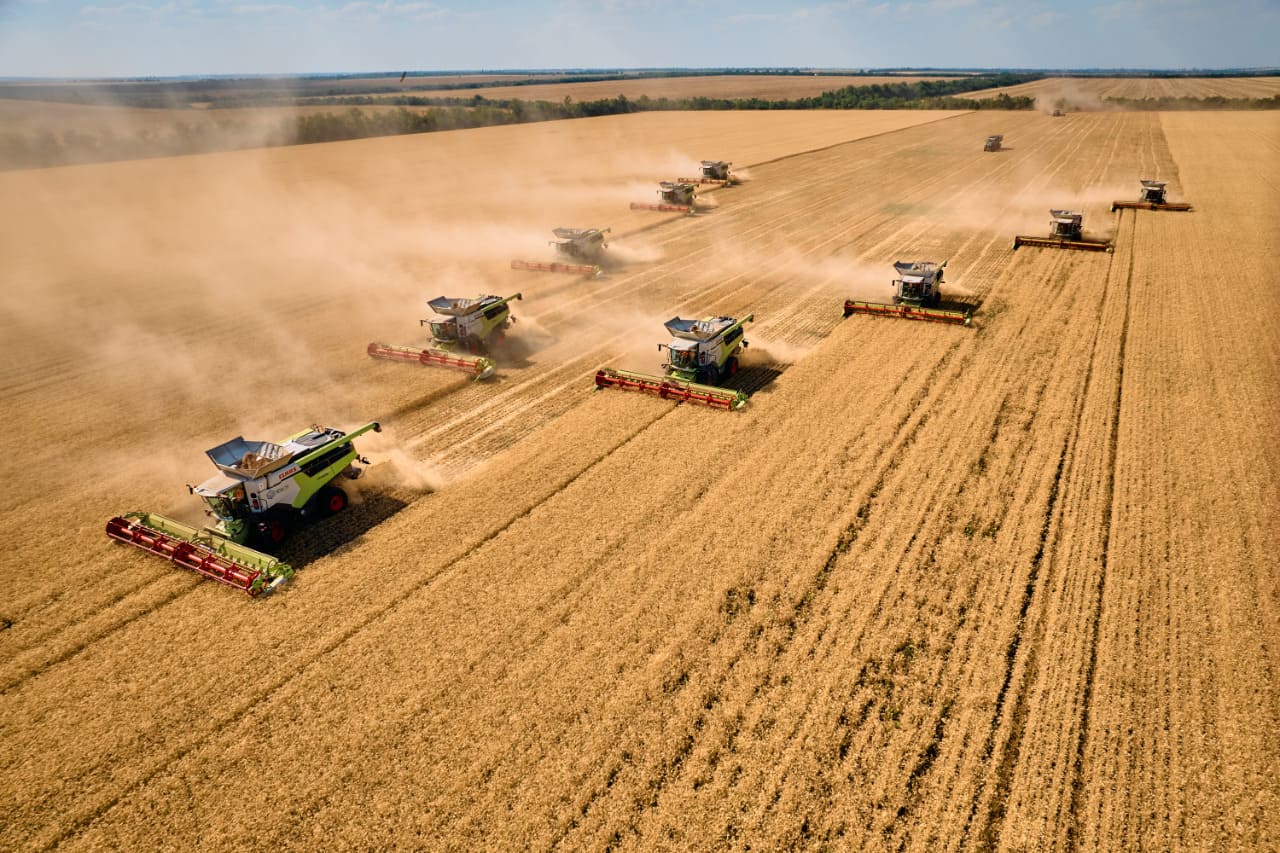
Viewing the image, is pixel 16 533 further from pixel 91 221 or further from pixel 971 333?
pixel 91 221

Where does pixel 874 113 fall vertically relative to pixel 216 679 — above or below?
above

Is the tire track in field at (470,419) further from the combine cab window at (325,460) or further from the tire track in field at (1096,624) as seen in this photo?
the tire track in field at (1096,624)

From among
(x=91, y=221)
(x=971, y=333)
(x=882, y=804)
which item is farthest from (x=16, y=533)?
(x=91, y=221)

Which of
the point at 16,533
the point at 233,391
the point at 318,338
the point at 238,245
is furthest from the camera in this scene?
the point at 238,245

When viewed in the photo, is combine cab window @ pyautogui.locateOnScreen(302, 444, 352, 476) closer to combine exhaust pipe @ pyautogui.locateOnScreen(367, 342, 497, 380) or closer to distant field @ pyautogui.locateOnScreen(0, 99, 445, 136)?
combine exhaust pipe @ pyautogui.locateOnScreen(367, 342, 497, 380)

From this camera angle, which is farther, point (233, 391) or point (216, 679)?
point (233, 391)

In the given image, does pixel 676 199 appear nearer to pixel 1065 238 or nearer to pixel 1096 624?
pixel 1065 238

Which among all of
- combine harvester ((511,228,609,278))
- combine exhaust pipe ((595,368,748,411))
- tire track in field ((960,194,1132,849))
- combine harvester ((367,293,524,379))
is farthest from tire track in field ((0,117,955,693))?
tire track in field ((960,194,1132,849))

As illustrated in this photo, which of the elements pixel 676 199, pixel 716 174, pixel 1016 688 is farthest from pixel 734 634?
pixel 716 174
